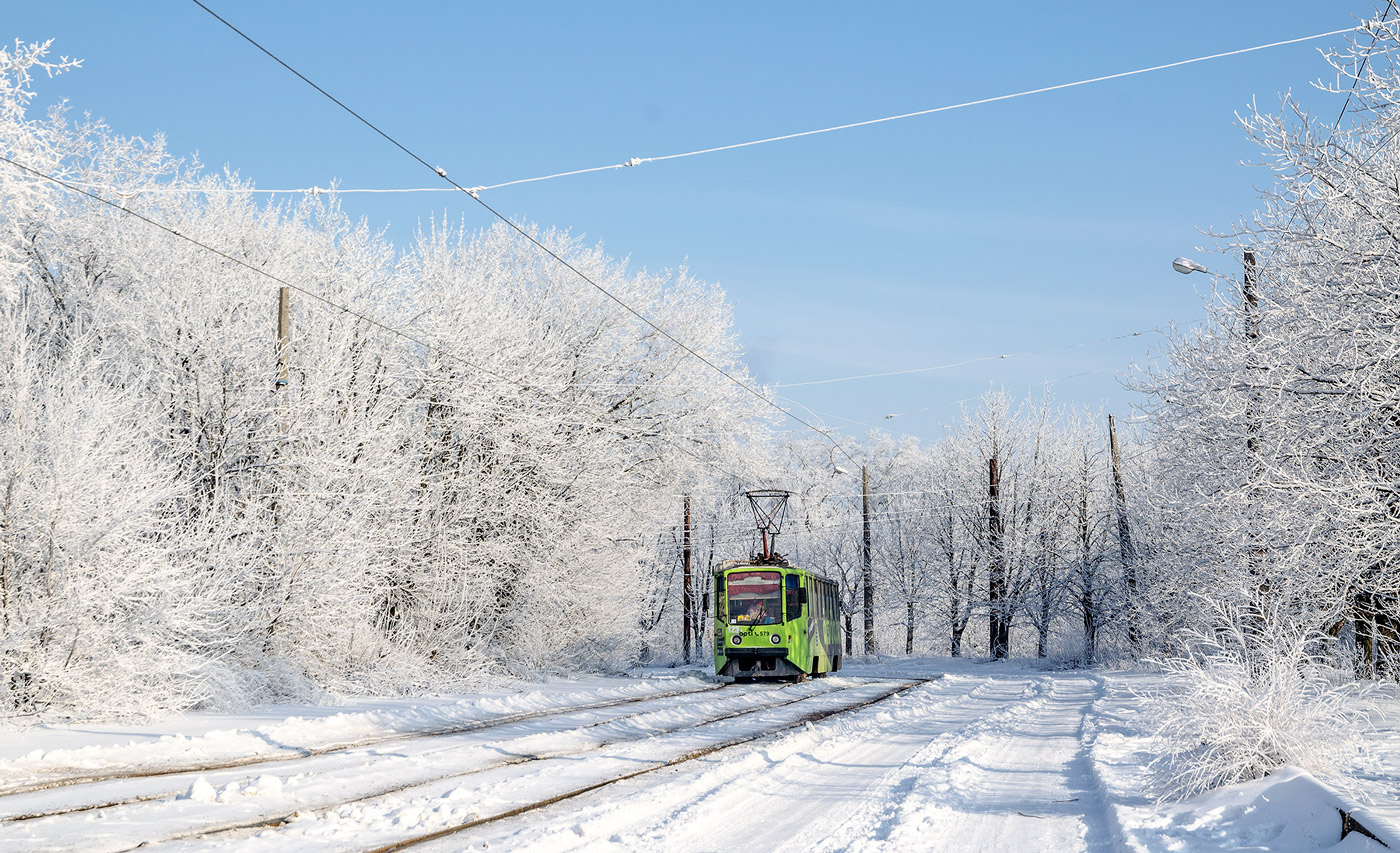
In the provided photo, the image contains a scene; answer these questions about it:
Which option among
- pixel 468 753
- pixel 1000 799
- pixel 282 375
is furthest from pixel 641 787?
pixel 282 375

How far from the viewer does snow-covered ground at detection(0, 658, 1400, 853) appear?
7.14 metres

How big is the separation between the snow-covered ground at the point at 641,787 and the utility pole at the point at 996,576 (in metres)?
25.0

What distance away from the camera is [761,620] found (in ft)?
89.9

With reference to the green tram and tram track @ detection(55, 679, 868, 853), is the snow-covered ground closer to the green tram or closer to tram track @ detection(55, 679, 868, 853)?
tram track @ detection(55, 679, 868, 853)

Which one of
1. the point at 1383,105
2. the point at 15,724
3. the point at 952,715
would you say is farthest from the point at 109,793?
the point at 1383,105

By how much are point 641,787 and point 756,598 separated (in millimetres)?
18210

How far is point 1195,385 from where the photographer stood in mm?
18078

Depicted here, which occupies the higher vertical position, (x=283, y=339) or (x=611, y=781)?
(x=283, y=339)

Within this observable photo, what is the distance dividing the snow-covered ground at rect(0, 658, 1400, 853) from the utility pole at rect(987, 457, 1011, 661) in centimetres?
2497

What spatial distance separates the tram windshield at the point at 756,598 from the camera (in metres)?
27.4

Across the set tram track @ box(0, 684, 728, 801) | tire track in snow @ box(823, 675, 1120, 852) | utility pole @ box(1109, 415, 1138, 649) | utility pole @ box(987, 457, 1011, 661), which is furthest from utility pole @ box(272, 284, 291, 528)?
utility pole @ box(987, 457, 1011, 661)

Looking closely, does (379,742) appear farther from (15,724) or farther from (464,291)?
(464,291)

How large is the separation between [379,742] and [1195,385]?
14592 millimetres

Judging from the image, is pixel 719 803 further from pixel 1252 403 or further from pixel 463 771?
pixel 1252 403
